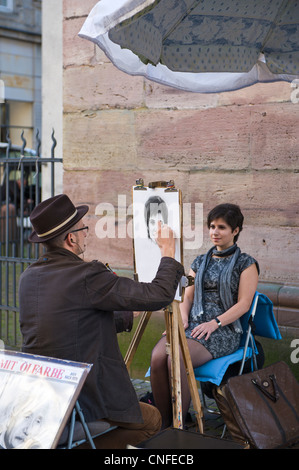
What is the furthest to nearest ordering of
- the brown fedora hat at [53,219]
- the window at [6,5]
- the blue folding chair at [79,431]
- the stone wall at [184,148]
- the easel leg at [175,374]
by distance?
the window at [6,5]
the stone wall at [184,148]
the easel leg at [175,374]
the brown fedora hat at [53,219]
the blue folding chair at [79,431]

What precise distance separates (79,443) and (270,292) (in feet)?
8.02

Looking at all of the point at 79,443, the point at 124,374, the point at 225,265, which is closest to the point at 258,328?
the point at 225,265

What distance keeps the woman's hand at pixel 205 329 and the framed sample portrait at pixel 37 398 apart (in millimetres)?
1456

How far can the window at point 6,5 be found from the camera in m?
18.6

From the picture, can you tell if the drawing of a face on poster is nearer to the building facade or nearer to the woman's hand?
the woman's hand

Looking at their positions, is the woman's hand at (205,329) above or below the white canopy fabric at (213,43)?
below

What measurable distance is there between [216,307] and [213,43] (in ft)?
5.34

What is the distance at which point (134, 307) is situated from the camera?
3197 mm

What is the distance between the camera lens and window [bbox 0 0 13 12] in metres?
18.6

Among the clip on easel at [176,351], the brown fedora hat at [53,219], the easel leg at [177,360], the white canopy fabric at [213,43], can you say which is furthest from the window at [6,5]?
the brown fedora hat at [53,219]

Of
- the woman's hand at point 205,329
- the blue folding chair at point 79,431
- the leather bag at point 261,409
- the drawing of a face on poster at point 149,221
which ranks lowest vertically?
the leather bag at point 261,409

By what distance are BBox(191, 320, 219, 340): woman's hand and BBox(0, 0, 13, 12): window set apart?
53.2 ft

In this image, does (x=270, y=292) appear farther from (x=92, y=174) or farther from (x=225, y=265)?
(x=92, y=174)

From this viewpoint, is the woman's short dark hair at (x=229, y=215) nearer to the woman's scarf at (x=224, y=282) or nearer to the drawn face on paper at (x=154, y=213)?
the woman's scarf at (x=224, y=282)
